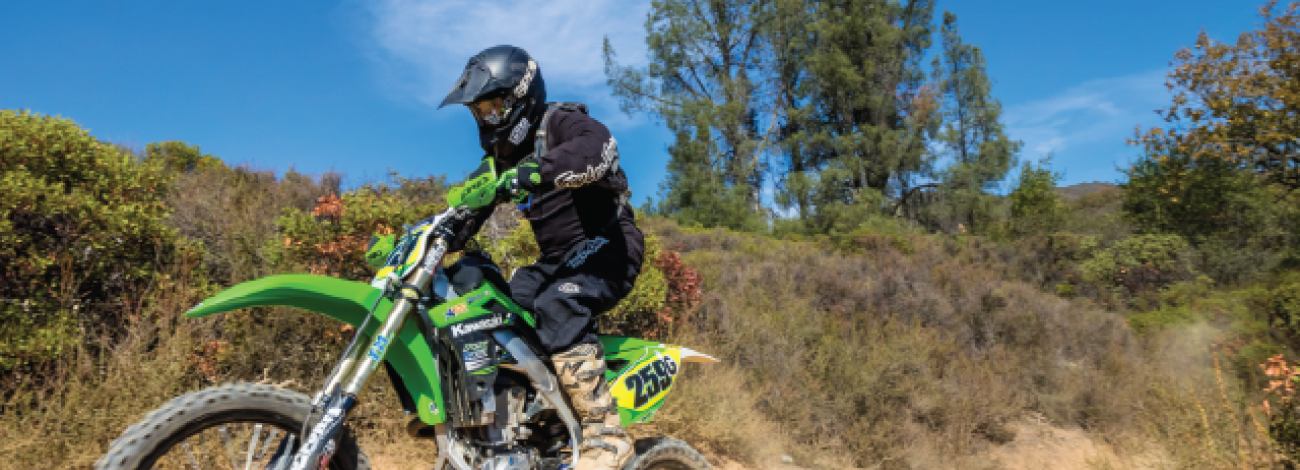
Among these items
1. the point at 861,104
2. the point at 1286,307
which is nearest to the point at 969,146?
the point at 861,104

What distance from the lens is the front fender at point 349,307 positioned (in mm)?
2080

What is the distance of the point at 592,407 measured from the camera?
2766 mm

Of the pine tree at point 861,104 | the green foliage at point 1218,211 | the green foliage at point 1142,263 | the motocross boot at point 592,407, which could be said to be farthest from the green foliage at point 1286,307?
the pine tree at point 861,104

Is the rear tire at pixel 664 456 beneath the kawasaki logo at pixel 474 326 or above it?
beneath

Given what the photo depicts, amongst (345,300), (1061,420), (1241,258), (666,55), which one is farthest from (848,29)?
(345,300)

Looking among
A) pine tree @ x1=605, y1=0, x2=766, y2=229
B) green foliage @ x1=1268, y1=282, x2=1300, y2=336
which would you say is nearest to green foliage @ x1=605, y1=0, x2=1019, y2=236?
pine tree @ x1=605, y1=0, x2=766, y2=229

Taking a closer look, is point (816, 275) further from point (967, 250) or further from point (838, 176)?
point (838, 176)

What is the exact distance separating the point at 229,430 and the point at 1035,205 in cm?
2265

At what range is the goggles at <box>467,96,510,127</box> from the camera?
2.82m

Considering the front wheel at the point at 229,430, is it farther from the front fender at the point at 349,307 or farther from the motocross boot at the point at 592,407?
the motocross boot at the point at 592,407

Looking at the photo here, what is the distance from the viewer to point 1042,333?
439 inches

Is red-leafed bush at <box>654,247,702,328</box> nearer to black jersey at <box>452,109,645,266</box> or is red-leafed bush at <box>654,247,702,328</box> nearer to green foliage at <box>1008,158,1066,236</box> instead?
black jersey at <box>452,109,645,266</box>

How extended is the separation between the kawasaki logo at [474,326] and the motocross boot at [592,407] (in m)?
0.31

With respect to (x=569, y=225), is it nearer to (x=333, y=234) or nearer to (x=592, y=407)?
(x=592, y=407)
